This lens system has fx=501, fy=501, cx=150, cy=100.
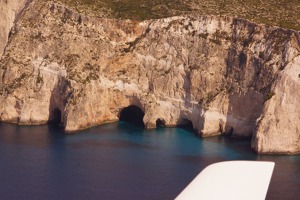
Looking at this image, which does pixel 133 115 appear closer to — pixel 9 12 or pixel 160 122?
pixel 160 122

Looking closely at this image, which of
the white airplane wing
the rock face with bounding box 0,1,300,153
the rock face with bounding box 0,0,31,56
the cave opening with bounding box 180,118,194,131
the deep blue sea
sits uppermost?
the rock face with bounding box 0,0,31,56

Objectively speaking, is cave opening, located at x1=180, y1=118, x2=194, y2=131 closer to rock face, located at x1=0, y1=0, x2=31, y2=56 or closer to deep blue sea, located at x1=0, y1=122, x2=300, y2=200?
deep blue sea, located at x1=0, y1=122, x2=300, y2=200

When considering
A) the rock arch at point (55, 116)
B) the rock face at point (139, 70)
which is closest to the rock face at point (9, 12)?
the rock face at point (139, 70)

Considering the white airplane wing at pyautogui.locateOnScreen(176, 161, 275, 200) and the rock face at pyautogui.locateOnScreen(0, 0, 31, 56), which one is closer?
the white airplane wing at pyautogui.locateOnScreen(176, 161, 275, 200)

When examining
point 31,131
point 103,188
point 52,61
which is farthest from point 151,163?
point 52,61

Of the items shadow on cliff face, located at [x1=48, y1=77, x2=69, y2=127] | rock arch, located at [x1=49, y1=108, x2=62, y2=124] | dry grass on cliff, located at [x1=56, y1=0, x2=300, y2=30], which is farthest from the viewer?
rock arch, located at [x1=49, y1=108, x2=62, y2=124]

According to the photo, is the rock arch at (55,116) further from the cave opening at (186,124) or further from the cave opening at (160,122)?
the cave opening at (186,124)

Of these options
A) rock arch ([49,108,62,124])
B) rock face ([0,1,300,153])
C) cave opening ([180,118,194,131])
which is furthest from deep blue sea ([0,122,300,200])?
rock face ([0,1,300,153])
